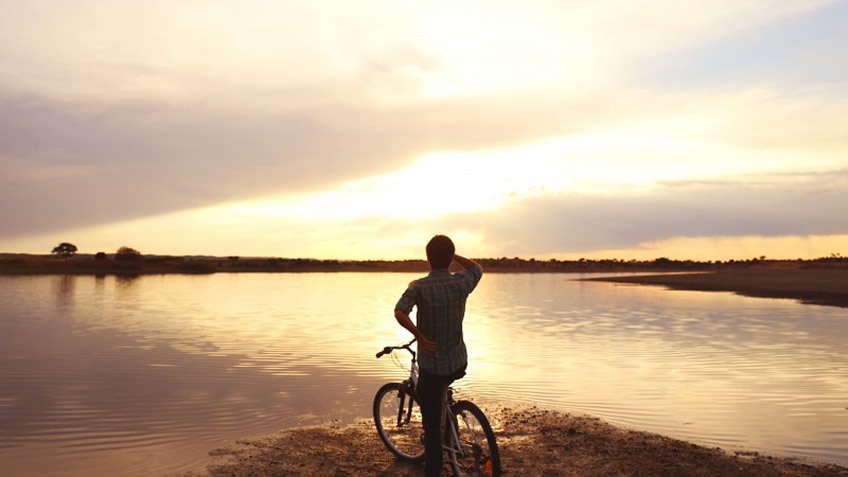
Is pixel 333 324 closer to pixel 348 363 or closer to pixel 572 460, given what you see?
pixel 348 363

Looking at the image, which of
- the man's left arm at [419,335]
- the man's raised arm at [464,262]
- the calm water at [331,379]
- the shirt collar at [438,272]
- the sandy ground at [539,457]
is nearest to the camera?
the man's left arm at [419,335]

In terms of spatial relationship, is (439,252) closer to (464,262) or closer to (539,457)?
(464,262)

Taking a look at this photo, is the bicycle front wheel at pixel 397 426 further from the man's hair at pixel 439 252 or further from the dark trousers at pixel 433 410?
the man's hair at pixel 439 252

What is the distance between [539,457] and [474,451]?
1806 mm

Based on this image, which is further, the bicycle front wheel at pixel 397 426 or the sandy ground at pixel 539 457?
the bicycle front wheel at pixel 397 426

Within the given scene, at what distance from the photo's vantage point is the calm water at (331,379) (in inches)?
352

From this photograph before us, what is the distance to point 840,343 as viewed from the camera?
64.1 ft

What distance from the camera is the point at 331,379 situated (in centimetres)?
1351

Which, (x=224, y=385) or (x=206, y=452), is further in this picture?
(x=224, y=385)

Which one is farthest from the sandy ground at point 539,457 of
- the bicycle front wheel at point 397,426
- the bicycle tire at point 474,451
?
the bicycle tire at point 474,451

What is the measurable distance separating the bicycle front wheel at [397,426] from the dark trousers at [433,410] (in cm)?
121

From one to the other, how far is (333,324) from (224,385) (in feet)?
43.2

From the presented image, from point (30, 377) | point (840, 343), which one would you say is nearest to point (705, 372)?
point (840, 343)

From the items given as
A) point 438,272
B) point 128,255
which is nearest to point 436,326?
point 438,272
